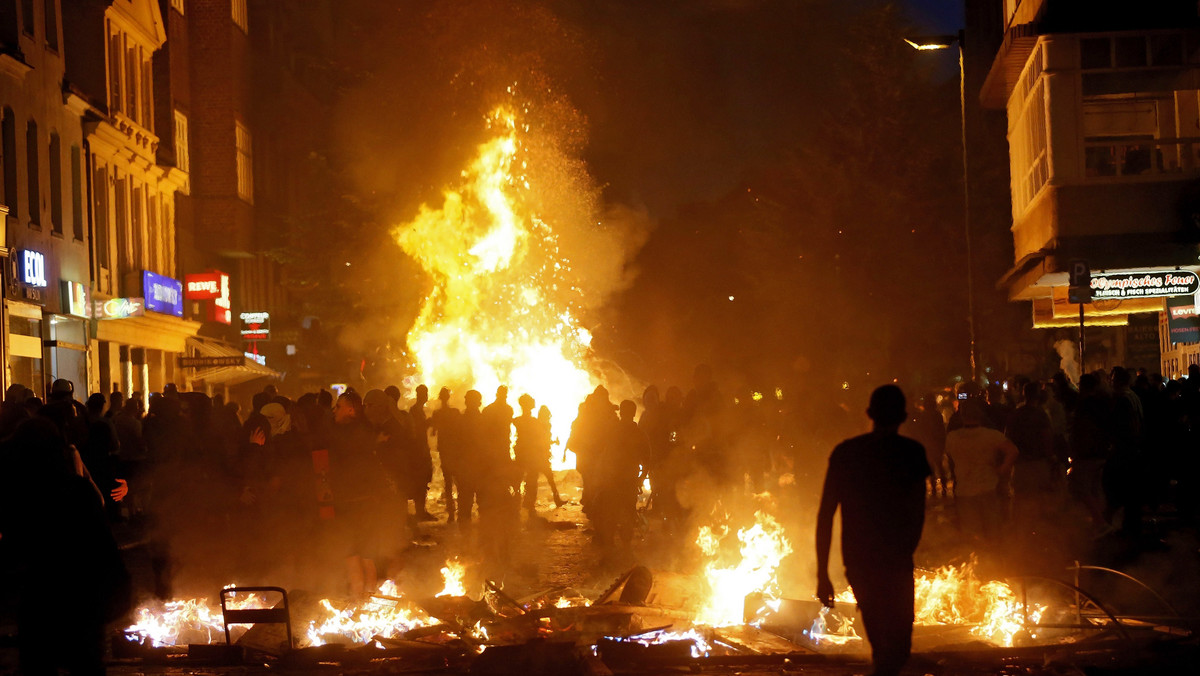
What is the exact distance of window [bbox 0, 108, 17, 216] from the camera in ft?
67.8

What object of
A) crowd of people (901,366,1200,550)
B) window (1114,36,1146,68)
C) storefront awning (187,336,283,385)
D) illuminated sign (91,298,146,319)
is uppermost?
window (1114,36,1146,68)

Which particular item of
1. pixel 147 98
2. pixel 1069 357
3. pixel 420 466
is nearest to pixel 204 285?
pixel 147 98

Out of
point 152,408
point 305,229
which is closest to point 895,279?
point 305,229

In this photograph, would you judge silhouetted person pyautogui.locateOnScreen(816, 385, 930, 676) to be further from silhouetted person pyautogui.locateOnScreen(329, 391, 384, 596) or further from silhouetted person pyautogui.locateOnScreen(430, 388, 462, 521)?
silhouetted person pyautogui.locateOnScreen(430, 388, 462, 521)

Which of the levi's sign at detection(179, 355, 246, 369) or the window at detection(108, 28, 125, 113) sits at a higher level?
the window at detection(108, 28, 125, 113)

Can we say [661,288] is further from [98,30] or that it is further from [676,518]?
[676,518]

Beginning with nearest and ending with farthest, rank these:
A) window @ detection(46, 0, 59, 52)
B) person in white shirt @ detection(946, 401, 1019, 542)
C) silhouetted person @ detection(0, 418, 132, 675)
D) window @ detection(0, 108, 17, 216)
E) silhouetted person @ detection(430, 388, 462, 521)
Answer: silhouetted person @ detection(0, 418, 132, 675), person in white shirt @ detection(946, 401, 1019, 542), silhouetted person @ detection(430, 388, 462, 521), window @ detection(0, 108, 17, 216), window @ detection(46, 0, 59, 52)

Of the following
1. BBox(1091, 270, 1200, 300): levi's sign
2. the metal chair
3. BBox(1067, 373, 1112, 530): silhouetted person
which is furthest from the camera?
BBox(1091, 270, 1200, 300): levi's sign

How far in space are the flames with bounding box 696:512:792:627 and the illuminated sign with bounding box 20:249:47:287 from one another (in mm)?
14672

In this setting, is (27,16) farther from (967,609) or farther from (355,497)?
(967,609)

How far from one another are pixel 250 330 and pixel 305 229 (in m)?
4.17

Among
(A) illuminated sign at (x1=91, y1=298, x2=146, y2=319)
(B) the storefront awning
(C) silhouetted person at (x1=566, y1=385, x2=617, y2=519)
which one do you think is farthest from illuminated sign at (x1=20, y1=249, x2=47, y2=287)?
(C) silhouetted person at (x1=566, y1=385, x2=617, y2=519)

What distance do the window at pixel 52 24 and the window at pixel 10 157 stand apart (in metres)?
2.91

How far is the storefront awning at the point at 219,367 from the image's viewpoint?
30.7 meters
